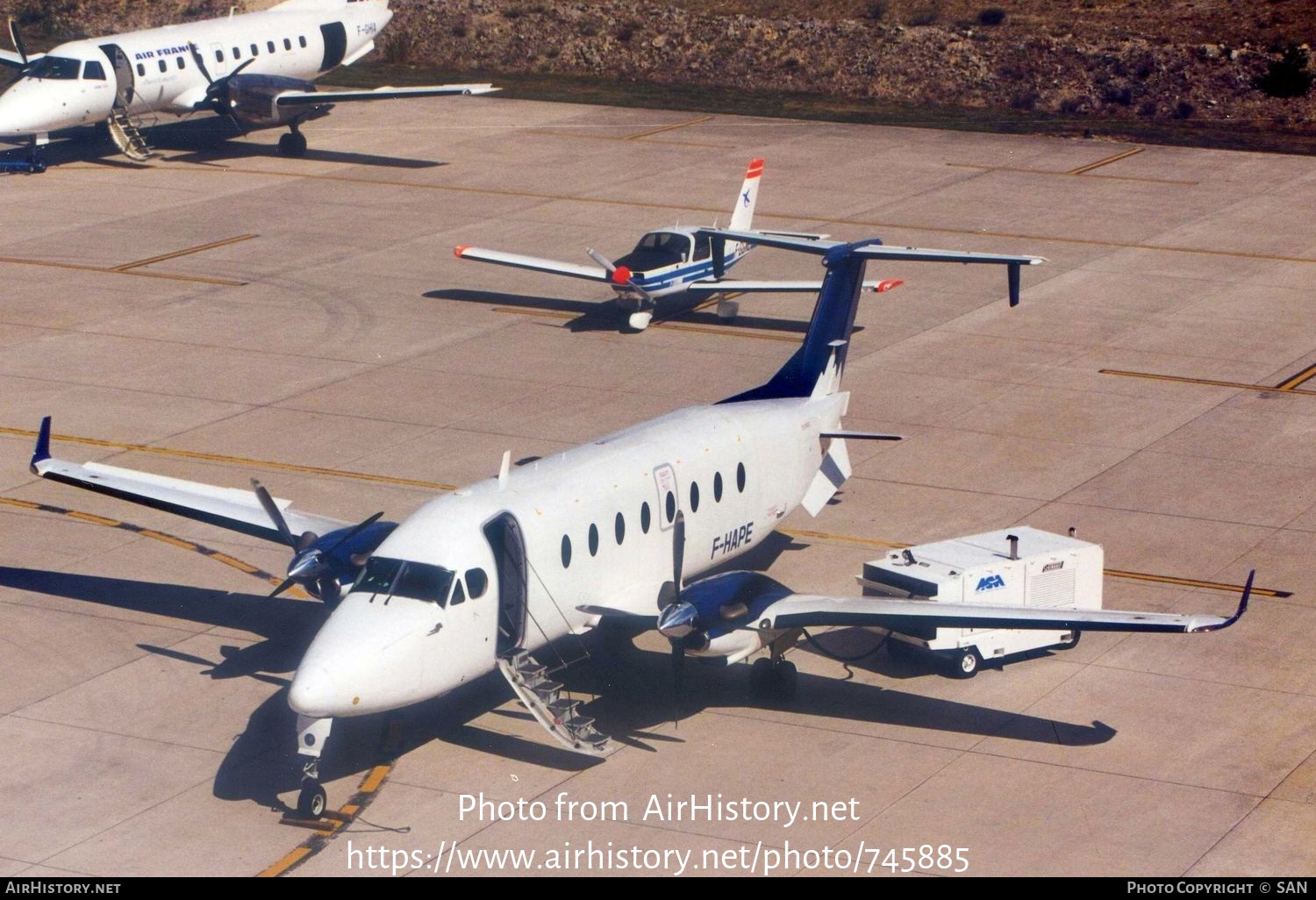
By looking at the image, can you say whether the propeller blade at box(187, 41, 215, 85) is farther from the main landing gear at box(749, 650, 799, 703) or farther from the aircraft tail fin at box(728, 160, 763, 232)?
the main landing gear at box(749, 650, 799, 703)

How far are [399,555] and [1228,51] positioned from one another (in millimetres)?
53156

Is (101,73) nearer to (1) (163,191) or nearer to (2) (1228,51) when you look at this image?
(1) (163,191)

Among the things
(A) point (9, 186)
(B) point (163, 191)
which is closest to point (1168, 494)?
(B) point (163, 191)

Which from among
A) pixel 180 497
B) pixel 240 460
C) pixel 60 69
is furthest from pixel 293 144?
pixel 180 497

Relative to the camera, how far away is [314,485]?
27.8m

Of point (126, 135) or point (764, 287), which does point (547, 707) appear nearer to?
point (764, 287)

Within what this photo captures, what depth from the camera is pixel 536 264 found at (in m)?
38.2

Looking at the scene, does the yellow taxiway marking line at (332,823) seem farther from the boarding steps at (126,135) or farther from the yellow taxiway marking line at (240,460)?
the boarding steps at (126,135)

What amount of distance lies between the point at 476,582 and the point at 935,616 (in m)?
5.24

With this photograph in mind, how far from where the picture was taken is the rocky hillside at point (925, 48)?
62531 mm

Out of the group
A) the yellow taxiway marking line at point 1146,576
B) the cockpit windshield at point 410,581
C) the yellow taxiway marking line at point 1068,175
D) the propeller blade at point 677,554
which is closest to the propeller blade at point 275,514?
the cockpit windshield at point 410,581

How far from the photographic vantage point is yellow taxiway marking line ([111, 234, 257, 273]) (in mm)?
41375

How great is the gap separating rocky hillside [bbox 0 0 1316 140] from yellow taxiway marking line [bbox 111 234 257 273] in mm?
27044
